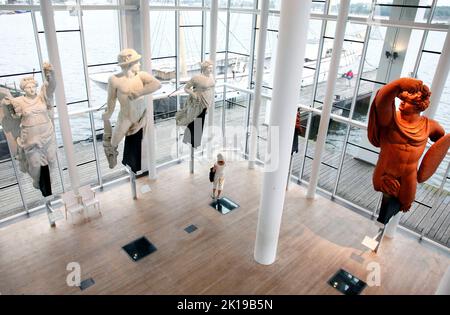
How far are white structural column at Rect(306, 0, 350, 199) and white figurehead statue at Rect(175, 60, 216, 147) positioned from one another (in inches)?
101

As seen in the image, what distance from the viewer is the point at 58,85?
672cm

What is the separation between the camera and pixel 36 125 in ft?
19.2

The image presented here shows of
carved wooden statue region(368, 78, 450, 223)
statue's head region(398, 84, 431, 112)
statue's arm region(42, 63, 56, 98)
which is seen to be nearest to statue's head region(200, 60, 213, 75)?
statue's arm region(42, 63, 56, 98)

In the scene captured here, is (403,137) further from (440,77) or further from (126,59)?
(126,59)

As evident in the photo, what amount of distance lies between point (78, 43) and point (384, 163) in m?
6.35

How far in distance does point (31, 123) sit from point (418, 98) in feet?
A: 19.9

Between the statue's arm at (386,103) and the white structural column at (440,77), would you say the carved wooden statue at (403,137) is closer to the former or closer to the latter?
the statue's arm at (386,103)

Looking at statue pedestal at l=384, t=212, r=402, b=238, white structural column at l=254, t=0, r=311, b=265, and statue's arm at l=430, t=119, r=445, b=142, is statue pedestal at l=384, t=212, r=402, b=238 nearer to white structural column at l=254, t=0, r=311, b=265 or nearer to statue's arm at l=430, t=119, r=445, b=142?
statue's arm at l=430, t=119, r=445, b=142

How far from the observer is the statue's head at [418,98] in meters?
4.89

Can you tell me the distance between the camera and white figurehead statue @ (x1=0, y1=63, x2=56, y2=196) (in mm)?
5645

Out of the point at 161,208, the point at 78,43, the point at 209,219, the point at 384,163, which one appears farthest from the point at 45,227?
the point at 384,163

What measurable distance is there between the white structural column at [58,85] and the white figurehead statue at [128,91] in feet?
3.02

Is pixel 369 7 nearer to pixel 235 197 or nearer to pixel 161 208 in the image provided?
pixel 235 197

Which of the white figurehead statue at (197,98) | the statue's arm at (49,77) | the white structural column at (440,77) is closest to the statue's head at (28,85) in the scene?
the statue's arm at (49,77)
